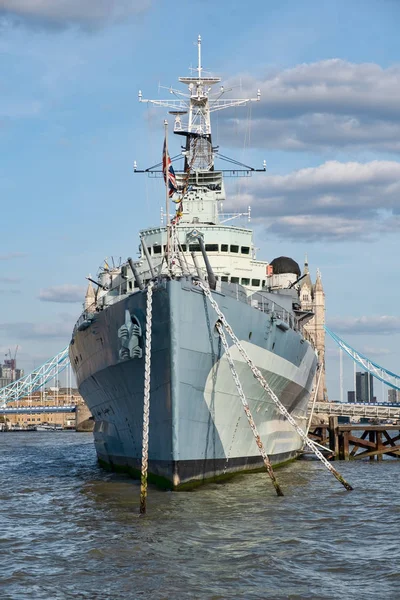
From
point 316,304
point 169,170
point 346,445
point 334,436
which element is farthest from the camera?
point 316,304

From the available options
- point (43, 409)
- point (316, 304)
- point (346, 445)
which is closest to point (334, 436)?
point (346, 445)

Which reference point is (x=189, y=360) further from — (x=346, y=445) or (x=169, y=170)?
(x=346, y=445)

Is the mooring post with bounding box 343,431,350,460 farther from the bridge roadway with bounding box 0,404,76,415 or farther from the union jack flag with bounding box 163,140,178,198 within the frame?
the bridge roadway with bounding box 0,404,76,415

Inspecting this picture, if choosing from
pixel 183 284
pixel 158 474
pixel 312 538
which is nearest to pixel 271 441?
pixel 158 474

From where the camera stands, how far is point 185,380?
744 inches

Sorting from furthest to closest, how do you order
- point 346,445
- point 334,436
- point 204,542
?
point 334,436, point 346,445, point 204,542

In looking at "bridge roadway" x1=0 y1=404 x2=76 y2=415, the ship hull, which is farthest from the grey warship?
"bridge roadway" x1=0 y1=404 x2=76 y2=415

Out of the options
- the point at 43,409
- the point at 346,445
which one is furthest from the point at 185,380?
the point at 43,409

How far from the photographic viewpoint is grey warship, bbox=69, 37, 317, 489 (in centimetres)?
1898

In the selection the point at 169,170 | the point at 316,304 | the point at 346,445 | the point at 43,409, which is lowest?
the point at 43,409

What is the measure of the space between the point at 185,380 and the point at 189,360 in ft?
1.56

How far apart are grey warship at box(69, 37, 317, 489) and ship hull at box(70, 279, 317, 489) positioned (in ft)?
0.09

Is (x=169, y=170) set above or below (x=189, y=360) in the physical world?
above

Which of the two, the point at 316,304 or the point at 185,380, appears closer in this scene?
the point at 185,380
